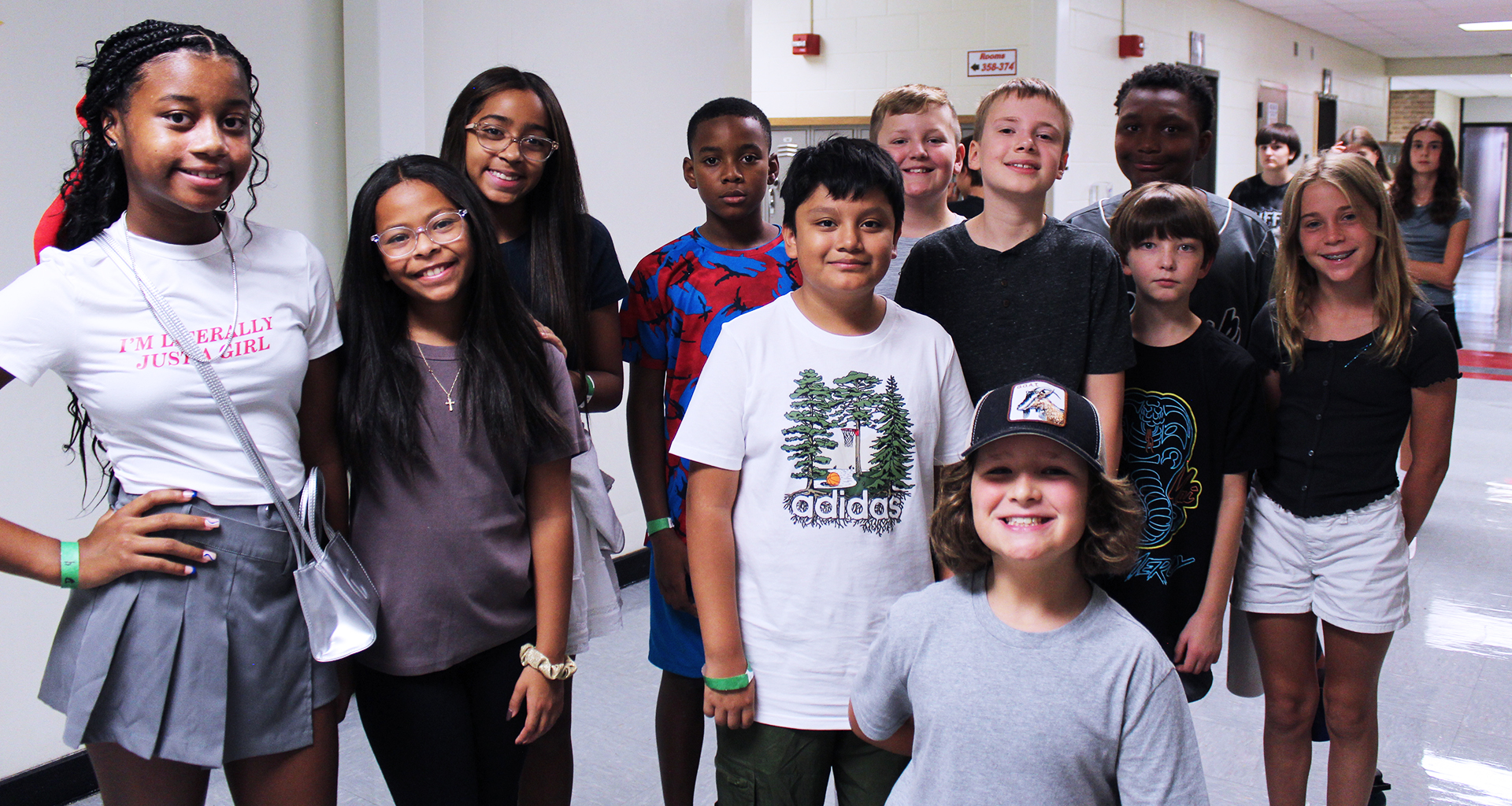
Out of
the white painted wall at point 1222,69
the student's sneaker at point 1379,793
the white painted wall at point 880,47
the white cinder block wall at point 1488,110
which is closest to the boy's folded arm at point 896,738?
the student's sneaker at point 1379,793

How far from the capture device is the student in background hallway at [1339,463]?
5.87 ft

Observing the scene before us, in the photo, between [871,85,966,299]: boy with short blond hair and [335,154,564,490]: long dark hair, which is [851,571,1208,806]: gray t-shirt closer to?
[335,154,564,490]: long dark hair

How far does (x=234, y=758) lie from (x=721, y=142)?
1238 mm

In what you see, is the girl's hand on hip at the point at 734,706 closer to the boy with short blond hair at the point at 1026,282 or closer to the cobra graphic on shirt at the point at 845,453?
the cobra graphic on shirt at the point at 845,453

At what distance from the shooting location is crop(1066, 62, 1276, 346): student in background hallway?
202cm

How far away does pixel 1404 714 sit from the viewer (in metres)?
2.74

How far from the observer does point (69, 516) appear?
7.50ft

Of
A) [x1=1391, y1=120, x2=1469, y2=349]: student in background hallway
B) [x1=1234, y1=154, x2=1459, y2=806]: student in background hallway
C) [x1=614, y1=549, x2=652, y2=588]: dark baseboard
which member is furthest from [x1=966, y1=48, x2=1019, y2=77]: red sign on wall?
[x1=1234, y1=154, x2=1459, y2=806]: student in background hallway

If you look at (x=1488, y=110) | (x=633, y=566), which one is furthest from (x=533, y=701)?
(x=1488, y=110)

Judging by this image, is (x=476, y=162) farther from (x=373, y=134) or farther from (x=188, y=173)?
(x=373, y=134)

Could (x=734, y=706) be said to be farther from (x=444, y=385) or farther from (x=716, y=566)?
(x=444, y=385)

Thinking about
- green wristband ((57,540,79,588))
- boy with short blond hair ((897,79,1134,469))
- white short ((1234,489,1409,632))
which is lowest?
white short ((1234,489,1409,632))

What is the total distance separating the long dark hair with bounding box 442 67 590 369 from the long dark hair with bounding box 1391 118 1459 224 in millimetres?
4311

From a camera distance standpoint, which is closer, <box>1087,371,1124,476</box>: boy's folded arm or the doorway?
<box>1087,371,1124,476</box>: boy's folded arm
